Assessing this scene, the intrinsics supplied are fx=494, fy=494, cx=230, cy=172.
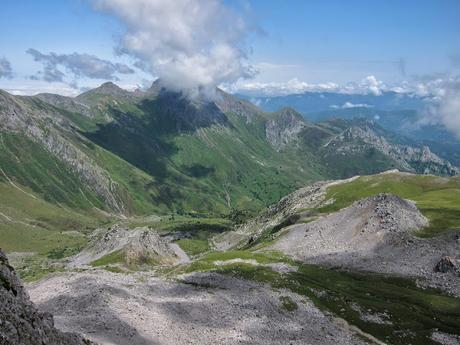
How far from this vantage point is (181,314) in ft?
279

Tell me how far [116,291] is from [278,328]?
2883 cm

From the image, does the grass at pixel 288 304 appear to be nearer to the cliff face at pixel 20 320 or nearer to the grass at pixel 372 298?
the grass at pixel 372 298

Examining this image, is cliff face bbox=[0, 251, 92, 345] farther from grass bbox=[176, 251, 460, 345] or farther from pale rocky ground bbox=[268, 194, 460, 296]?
pale rocky ground bbox=[268, 194, 460, 296]

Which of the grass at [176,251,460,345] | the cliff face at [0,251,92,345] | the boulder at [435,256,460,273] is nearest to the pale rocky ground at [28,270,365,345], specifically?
the grass at [176,251,460,345]

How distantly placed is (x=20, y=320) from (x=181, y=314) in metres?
44.1

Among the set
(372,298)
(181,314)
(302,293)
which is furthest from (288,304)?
(181,314)

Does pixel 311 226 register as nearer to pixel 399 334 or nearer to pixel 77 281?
pixel 399 334

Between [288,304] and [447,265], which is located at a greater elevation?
[447,265]

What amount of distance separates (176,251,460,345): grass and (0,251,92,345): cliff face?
2238 inches

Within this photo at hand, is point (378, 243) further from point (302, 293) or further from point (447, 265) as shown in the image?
point (302, 293)

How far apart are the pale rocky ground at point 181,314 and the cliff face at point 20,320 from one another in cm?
1475

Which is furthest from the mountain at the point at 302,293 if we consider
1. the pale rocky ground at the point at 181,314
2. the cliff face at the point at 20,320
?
the cliff face at the point at 20,320

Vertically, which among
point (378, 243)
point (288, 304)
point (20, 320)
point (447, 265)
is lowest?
point (288, 304)

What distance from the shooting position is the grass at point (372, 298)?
9111 centimetres
